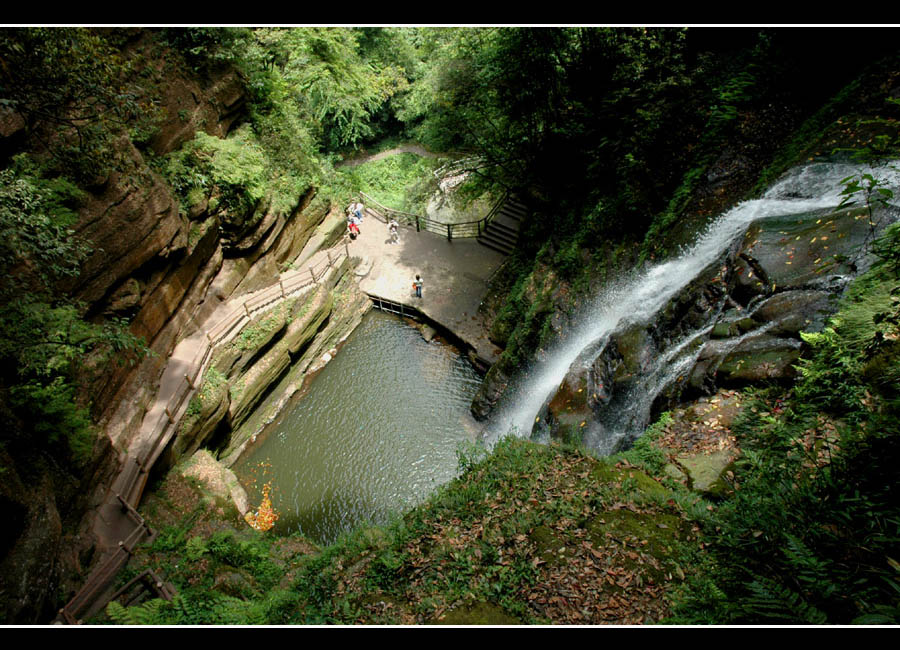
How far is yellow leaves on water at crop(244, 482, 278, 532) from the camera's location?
11.1 m

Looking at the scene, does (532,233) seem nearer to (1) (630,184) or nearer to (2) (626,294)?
(1) (630,184)

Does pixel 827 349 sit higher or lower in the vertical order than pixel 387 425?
higher

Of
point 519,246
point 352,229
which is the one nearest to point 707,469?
point 519,246

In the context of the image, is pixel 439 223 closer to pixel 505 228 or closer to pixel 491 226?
pixel 491 226

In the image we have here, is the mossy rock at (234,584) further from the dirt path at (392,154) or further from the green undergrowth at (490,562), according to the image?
the dirt path at (392,154)

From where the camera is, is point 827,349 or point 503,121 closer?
point 827,349

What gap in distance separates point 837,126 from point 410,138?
21878 millimetres

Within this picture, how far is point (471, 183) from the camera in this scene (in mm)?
17906

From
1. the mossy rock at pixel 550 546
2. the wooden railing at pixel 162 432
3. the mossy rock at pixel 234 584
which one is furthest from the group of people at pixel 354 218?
the mossy rock at pixel 550 546

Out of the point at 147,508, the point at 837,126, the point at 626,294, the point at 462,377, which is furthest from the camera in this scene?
the point at 462,377

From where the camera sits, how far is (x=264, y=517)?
1135 centimetres

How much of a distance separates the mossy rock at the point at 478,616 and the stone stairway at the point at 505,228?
1490 centimetres

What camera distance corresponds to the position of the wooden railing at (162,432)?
718cm

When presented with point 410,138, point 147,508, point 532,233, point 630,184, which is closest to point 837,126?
point 630,184
